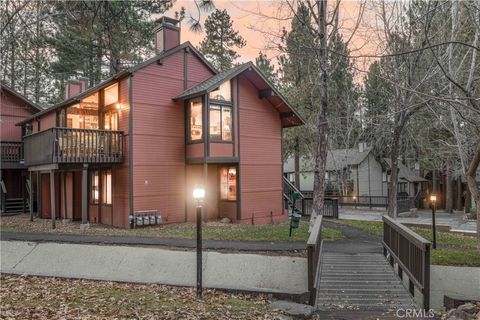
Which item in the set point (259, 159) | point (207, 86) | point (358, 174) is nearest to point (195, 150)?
point (207, 86)

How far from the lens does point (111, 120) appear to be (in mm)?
17312

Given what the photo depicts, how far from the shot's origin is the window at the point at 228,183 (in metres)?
18.2

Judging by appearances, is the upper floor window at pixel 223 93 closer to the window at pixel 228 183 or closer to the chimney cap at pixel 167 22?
the window at pixel 228 183

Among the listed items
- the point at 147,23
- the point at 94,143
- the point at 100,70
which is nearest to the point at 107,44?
the point at 94,143

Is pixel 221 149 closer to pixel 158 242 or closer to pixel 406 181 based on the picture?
pixel 158 242

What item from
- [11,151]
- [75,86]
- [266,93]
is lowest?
[11,151]

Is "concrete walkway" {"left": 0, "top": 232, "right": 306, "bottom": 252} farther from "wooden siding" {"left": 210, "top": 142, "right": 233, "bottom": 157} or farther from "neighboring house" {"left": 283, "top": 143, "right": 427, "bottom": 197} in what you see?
"neighboring house" {"left": 283, "top": 143, "right": 427, "bottom": 197}

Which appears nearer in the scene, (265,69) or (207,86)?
(207,86)

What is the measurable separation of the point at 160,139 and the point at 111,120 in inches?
99.5

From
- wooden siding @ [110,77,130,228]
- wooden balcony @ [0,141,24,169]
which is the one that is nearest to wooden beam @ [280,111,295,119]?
wooden siding @ [110,77,130,228]

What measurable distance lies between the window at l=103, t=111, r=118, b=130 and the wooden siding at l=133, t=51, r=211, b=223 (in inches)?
57.7

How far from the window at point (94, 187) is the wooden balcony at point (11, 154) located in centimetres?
545

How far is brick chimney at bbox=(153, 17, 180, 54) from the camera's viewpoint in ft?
58.2

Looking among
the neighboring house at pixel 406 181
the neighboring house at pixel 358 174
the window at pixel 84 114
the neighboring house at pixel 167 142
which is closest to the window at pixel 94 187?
the neighboring house at pixel 167 142
